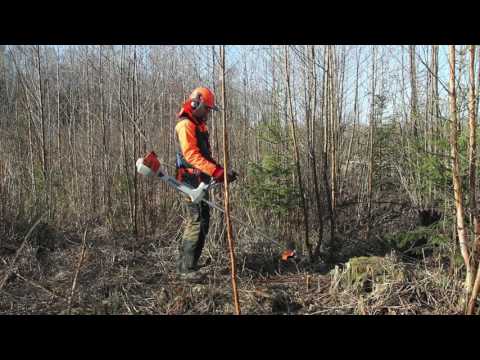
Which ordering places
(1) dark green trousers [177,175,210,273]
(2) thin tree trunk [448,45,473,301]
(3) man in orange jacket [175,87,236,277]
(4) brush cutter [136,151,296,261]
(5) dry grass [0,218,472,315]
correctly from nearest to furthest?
(2) thin tree trunk [448,45,473,301]
(5) dry grass [0,218,472,315]
(4) brush cutter [136,151,296,261]
(3) man in orange jacket [175,87,236,277]
(1) dark green trousers [177,175,210,273]

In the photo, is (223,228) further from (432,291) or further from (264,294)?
(432,291)

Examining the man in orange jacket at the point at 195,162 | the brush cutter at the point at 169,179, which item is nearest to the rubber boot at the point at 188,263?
the man in orange jacket at the point at 195,162

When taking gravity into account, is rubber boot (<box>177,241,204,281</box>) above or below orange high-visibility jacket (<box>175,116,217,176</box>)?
below

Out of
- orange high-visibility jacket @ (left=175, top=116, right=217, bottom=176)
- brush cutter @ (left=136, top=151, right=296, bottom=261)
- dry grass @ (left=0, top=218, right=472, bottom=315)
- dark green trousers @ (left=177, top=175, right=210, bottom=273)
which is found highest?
orange high-visibility jacket @ (left=175, top=116, right=217, bottom=176)

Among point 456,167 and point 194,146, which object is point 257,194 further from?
point 456,167

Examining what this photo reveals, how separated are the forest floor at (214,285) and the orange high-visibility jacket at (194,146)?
116cm

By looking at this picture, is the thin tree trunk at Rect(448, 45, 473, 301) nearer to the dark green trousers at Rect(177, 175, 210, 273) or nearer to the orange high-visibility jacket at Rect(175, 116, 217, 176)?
the orange high-visibility jacket at Rect(175, 116, 217, 176)

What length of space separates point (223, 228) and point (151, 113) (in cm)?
267

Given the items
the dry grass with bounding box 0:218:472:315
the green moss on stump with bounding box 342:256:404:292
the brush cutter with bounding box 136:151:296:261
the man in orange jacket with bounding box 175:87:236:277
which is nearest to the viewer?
the dry grass with bounding box 0:218:472:315

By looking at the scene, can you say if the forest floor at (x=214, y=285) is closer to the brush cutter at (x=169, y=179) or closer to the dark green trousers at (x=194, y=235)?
the dark green trousers at (x=194, y=235)

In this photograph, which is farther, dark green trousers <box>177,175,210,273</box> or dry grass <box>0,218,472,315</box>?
dark green trousers <box>177,175,210,273</box>

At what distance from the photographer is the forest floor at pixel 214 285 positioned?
10.9 feet

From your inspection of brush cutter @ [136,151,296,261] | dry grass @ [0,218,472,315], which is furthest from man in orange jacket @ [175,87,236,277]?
dry grass @ [0,218,472,315]

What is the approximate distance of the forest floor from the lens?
10.9ft
